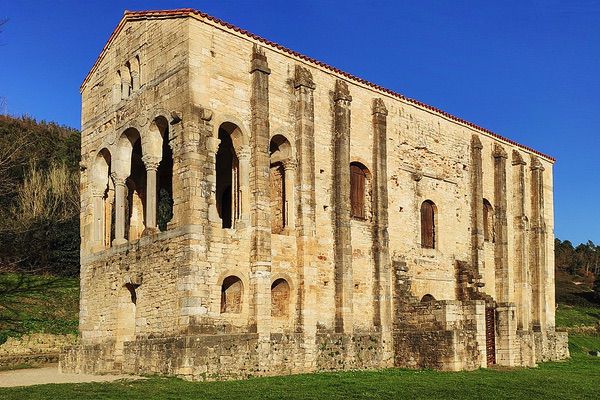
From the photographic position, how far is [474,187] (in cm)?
2759

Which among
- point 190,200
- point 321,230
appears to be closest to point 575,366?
point 321,230

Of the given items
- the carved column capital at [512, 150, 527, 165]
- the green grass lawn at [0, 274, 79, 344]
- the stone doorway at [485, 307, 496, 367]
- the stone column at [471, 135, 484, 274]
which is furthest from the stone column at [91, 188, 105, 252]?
the carved column capital at [512, 150, 527, 165]

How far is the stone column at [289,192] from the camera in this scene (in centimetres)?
2012

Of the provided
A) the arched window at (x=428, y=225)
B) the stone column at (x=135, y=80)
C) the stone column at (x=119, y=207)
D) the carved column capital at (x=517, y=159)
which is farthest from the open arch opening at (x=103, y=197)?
the carved column capital at (x=517, y=159)

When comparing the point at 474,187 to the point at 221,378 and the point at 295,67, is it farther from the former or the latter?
the point at 221,378

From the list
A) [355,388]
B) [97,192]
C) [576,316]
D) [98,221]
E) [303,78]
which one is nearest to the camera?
[355,388]

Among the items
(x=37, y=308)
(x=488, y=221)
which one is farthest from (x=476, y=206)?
(x=37, y=308)

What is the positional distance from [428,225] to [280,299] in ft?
27.4

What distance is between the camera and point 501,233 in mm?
28812

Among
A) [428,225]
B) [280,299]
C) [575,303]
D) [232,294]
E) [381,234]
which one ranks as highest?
[428,225]

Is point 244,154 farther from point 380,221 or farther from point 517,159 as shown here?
point 517,159

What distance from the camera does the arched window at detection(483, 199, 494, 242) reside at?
29031 millimetres

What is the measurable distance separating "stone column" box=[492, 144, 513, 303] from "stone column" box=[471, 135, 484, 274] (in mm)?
1602

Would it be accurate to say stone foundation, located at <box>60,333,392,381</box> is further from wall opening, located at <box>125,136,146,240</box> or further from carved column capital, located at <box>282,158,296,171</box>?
carved column capital, located at <box>282,158,296,171</box>
